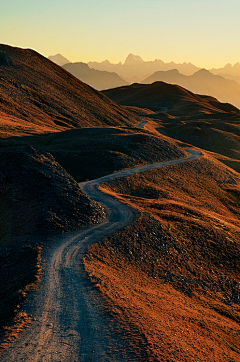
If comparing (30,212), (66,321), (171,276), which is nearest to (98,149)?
(30,212)

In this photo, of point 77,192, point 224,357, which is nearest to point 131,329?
point 224,357

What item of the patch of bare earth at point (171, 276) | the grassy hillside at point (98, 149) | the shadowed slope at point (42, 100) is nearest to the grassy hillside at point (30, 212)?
the patch of bare earth at point (171, 276)

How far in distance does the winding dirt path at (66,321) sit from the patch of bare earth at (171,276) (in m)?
0.96

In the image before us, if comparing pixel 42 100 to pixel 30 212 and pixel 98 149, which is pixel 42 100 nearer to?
pixel 98 149

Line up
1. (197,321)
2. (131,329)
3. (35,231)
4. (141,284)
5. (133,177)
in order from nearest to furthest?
(131,329), (197,321), (141,284), (35,231), (133,177)

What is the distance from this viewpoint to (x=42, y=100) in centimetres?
11631

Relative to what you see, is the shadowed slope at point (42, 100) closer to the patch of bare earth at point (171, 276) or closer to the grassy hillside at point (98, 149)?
the grassy hillside at point (98, 149)

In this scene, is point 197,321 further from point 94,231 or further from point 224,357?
point 94,231

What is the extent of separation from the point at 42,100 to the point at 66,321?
10872 cm

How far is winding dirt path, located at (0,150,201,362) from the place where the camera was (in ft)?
49.7

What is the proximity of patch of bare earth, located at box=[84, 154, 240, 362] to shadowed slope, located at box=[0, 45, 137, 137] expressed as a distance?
46.7 meters

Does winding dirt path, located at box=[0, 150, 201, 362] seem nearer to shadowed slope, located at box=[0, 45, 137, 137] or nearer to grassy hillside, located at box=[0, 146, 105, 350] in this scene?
grassy hillside, located at box=[0, 146, 105, 350]

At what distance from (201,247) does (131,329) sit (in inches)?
816

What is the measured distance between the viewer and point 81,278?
73.2 feet
